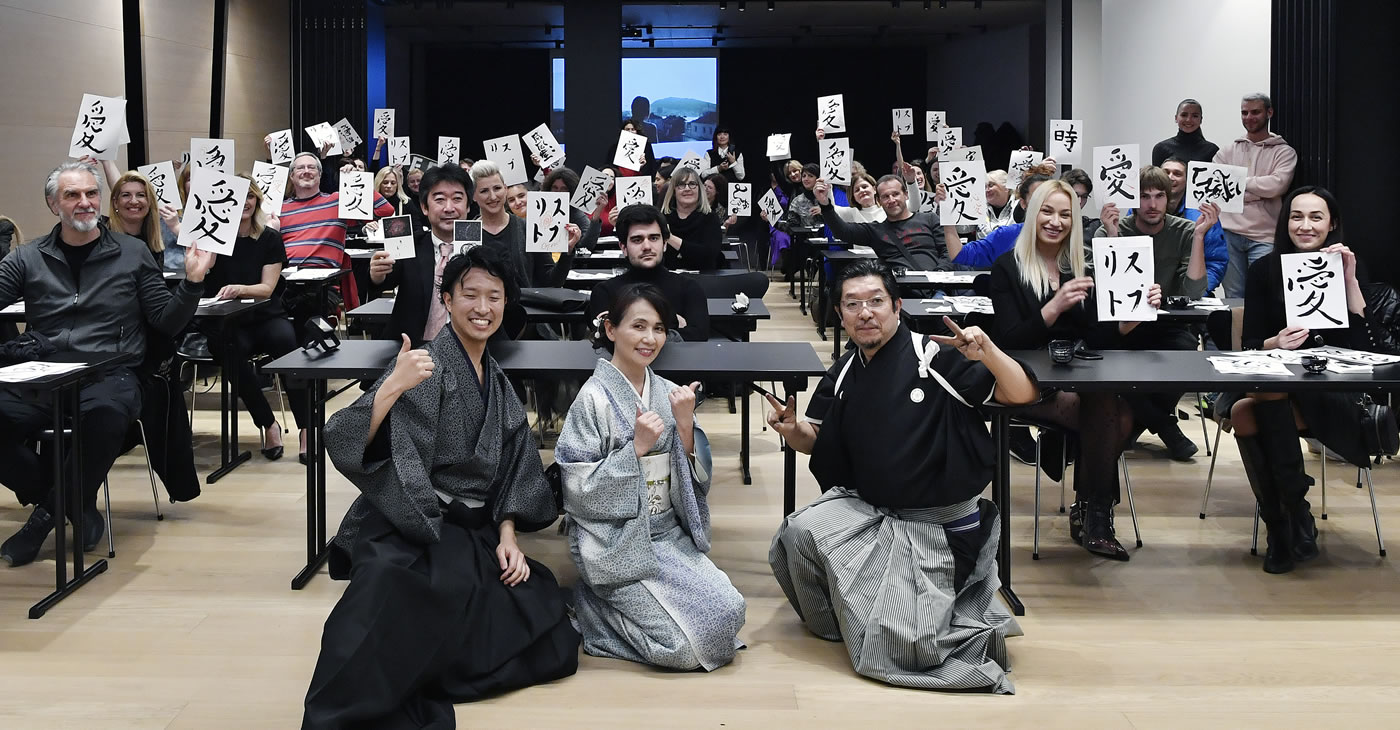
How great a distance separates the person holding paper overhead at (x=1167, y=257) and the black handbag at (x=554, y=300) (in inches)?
87.0

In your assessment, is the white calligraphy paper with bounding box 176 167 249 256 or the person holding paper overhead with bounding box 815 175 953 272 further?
the person holding paper overhead with bounding box 815 175 953 272

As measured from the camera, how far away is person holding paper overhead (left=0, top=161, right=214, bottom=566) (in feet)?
13.2

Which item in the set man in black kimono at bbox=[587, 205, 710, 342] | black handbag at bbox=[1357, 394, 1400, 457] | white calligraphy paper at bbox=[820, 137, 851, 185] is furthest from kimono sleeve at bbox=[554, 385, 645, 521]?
white calligraphy paper at bbox=[820, 137, 851, 185]

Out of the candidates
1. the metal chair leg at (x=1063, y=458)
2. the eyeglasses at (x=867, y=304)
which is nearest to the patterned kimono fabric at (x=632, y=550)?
the eyeglasses at (x=867, y=304)

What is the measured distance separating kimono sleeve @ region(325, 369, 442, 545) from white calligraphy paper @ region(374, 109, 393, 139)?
7109 mm

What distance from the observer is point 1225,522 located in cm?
444

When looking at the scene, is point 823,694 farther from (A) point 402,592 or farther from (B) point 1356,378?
(B) point 1356,378

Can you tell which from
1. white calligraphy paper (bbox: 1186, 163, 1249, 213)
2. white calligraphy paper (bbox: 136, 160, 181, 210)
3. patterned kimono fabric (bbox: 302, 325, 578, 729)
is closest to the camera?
patterned kimono fabric (bbox: 302, 325, 578, 729)

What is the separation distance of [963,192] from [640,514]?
341 centimetres

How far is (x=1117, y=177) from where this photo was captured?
5.29 meters

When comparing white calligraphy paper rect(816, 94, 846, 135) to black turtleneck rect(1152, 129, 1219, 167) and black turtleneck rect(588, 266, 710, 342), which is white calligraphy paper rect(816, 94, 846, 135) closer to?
black turtleneck rect(1152, 129, 1219, 167)

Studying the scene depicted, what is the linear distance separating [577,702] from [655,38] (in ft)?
47.1

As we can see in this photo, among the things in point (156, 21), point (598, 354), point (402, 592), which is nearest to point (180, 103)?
point (156, 21)

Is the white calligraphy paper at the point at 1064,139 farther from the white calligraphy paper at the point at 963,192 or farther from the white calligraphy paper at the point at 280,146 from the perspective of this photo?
the white calligraphy paper at the point at 280,146
